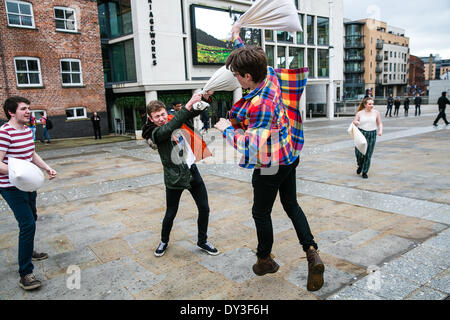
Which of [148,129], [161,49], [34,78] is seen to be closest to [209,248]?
[148,129]

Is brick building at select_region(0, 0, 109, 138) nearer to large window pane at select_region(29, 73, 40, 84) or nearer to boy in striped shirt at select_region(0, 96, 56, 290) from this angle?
large window pane at select_region(29, 73, 40, 84)

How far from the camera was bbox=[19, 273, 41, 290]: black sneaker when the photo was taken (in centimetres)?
337

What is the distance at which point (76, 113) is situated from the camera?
839 inches

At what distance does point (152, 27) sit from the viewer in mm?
20016

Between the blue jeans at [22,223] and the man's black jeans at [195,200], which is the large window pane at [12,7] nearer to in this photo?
the blue jeans at [22,223]

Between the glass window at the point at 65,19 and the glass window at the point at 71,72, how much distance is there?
1.88 m

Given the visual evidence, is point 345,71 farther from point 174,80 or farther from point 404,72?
point 174,80

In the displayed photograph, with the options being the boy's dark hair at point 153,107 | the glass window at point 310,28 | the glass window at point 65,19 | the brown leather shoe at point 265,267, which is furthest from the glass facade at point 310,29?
the brown leather shoe at point 265,267

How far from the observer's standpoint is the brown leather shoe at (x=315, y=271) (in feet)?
9.96

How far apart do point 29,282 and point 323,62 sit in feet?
107

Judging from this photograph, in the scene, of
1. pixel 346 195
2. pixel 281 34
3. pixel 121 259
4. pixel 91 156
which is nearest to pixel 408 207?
pixel 346 195

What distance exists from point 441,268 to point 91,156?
13.0 meters

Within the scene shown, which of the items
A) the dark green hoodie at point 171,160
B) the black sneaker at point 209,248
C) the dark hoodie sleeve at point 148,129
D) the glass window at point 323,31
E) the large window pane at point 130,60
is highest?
the glass window at point 323,31

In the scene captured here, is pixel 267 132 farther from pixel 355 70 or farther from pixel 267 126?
pixel 355 70
